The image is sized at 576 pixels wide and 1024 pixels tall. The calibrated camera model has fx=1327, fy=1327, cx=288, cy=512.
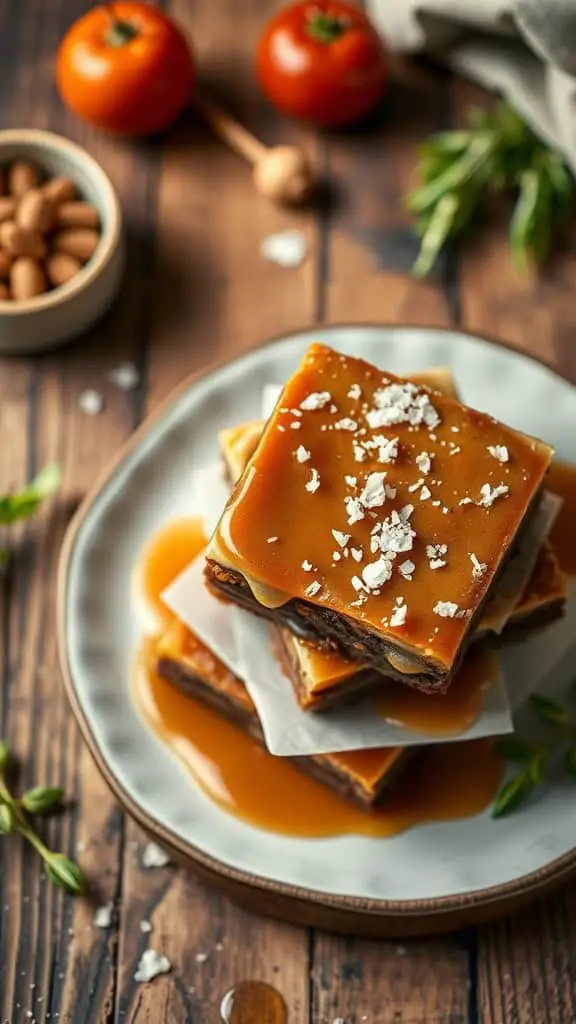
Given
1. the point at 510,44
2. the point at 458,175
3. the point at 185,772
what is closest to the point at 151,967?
the point at 185,772

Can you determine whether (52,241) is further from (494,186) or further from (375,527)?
(375,527)

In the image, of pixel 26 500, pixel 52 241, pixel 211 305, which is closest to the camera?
pixel 26 500

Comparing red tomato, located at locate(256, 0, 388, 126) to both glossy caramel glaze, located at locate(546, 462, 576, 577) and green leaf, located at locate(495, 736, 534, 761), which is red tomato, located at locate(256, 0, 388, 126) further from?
green leaf, located at locate(495, 736, 534, 761)

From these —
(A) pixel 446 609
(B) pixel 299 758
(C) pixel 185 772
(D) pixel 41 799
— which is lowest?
(D) pixel 41 799

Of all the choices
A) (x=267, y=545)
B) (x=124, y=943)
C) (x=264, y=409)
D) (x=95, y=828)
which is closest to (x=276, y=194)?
(x=264, y=409)

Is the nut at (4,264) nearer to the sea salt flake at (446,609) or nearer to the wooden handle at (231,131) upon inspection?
the wooden handle at (231,131)

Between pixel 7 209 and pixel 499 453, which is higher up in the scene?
pixel 499 453

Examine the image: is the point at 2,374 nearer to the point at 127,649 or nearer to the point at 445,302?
the point at 127,649
